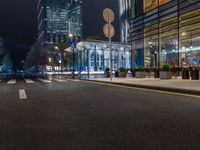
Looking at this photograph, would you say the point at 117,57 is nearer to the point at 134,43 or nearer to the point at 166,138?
the point at 134,43

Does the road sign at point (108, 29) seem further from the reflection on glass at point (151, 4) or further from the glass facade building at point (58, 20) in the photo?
the glass facade building at point (58, 20)

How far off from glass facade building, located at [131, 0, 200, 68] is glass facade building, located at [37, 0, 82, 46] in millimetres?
133851

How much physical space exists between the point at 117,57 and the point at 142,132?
6789 centimetres

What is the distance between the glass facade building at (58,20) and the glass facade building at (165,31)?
134 meters

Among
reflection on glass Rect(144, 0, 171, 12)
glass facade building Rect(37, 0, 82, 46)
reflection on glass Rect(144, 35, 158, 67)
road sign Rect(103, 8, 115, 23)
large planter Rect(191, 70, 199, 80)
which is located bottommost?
large planter Rect(191, 70, 199, 80)

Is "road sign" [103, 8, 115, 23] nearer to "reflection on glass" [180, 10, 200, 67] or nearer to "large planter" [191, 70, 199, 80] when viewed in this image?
"large planter" [191, 70, 199, 80]

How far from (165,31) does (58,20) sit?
167 meters

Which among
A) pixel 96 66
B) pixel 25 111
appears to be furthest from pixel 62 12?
pixel 25 111

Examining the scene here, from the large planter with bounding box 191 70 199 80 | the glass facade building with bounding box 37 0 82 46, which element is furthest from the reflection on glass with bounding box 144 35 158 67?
the glass facade building with bounding box 37 0 82 46

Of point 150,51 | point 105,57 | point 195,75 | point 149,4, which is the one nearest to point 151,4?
point 149,4

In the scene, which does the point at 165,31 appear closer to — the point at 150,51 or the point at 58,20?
the point at 150,51

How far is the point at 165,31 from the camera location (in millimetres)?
27875

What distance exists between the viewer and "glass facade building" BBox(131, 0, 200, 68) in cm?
2509

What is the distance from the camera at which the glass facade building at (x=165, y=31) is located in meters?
25.1
